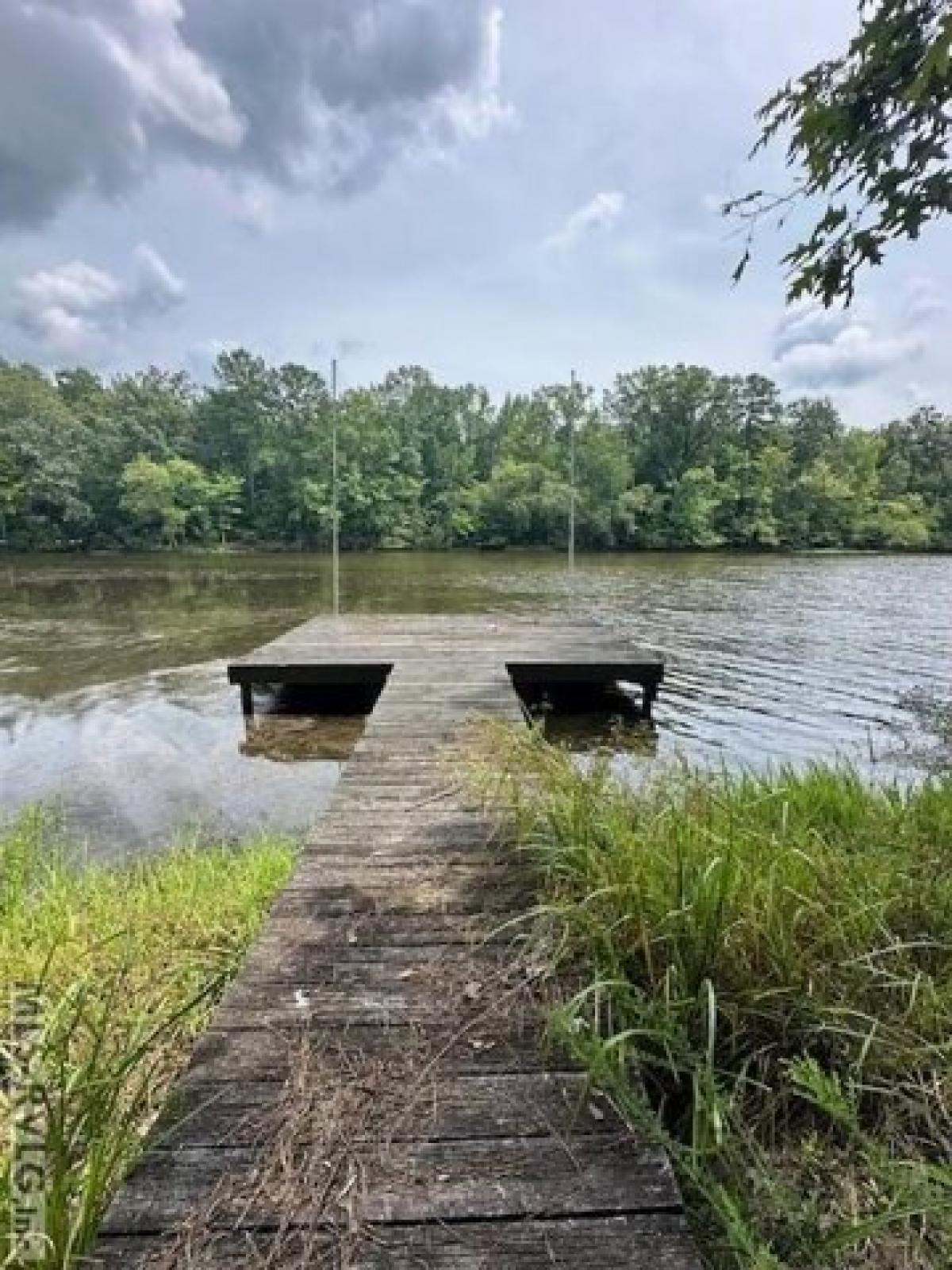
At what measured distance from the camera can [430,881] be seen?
2.40 m

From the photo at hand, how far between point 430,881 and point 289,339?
161 feet

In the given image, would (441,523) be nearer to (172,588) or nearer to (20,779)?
(172,588)

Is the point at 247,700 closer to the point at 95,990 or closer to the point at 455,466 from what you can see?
the point at 95,990

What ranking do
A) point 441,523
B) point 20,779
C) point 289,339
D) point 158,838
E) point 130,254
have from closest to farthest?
point 158,838 < point 20,779 < point 130,254 < point 441,523 < point 289,339

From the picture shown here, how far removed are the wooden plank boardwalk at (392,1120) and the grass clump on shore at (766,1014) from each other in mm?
131

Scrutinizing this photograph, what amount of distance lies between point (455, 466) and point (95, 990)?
42816 millimetres

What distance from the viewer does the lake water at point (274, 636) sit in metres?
5.15

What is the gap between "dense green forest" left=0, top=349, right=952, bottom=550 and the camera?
36031mm

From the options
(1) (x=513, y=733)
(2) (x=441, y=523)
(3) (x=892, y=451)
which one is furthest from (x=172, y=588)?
(3) (x=892, y=451)

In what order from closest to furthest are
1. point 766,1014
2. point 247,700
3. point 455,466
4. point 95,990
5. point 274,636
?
point 766,1014, point 95,990, point 247,700, point 274,636, point 455,466

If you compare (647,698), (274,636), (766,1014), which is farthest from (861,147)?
(274,636)

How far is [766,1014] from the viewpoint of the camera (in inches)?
61.6

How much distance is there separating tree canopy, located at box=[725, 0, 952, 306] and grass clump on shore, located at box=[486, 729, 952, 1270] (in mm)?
2116

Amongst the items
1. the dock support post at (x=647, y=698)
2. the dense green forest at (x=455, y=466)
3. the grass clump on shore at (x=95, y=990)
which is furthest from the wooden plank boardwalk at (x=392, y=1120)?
the dense green forest at (x=455, y=466)
